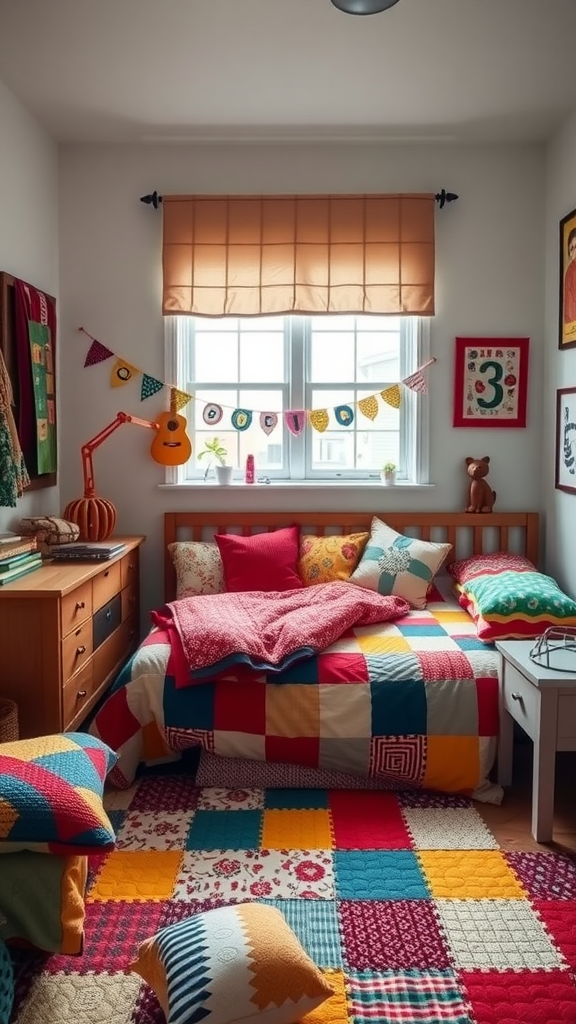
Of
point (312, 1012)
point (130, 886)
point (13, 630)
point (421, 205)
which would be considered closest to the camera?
point (312, 1012)

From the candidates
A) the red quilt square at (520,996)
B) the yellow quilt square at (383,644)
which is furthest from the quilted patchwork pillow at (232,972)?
the yellow quilt square at (383,644)

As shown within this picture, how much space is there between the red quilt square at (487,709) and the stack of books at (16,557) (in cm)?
162

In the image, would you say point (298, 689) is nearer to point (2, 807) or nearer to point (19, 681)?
point (19, 681)

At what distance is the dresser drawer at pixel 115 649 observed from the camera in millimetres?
3062

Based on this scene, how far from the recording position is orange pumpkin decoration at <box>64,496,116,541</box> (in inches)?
138

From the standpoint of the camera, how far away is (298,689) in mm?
2701

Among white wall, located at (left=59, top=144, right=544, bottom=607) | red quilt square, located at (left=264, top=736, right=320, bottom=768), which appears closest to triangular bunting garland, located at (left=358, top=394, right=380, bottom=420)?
white wall, located at (left=59, top=144, right=544, bottom=607)

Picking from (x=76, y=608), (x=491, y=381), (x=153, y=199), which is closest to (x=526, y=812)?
(x=76, y=608)

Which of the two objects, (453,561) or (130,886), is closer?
(130,886)

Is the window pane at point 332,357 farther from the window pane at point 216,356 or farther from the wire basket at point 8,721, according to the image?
the wire basket at point 8,721

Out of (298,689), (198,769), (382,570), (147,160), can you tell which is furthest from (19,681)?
(147,160)

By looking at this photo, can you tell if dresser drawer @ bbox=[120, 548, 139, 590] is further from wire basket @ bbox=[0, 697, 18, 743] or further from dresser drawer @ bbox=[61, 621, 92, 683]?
wire basket @ bbox=[0, 697, 18, 743]

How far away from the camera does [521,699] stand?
2496mm

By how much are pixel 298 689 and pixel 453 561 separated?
141 centimetres
